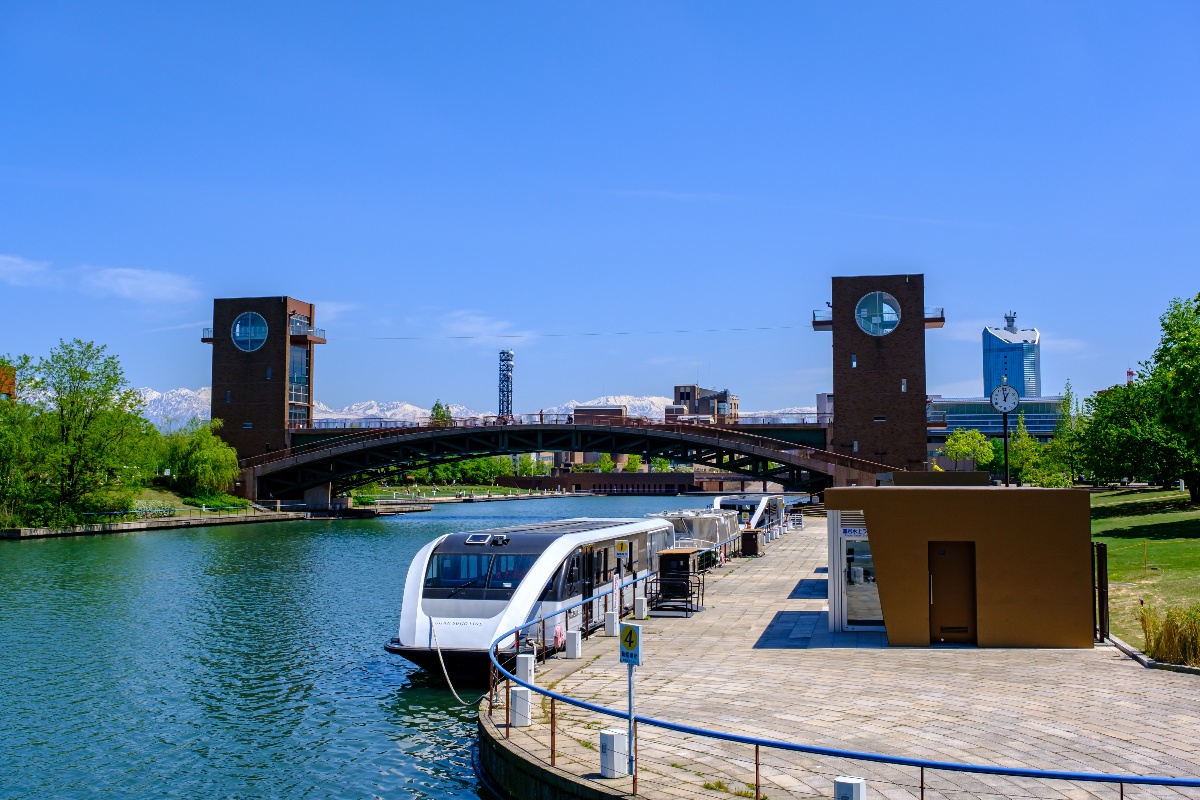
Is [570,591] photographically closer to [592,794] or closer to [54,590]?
[592,794]

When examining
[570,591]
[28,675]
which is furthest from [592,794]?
[28,675]

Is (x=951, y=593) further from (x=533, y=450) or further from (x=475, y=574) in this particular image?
(x=533, y=450)

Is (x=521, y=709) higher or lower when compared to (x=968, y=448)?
lower

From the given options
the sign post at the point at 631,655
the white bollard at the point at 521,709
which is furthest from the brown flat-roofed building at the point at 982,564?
the sign post at the point at 631,655

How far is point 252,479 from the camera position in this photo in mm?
93000

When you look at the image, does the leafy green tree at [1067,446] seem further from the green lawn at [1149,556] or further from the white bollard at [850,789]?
the white bollard at [850,789]

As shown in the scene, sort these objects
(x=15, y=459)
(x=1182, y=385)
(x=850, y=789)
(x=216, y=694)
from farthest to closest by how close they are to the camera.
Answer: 1. (x=15, y=459)
2. (x=1182, y=385)
3. (x=216, y=694)
4. (x=850, y=789)

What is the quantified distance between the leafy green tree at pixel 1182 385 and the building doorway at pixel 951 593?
23478mm

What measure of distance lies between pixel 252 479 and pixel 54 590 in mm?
56464

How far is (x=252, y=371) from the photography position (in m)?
97.6

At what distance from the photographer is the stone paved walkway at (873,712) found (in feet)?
37.7

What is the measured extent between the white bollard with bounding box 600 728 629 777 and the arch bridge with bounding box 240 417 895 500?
66547 mm

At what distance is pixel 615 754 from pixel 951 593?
32.9 ft

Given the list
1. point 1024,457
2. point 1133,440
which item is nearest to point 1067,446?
point 1024,457
